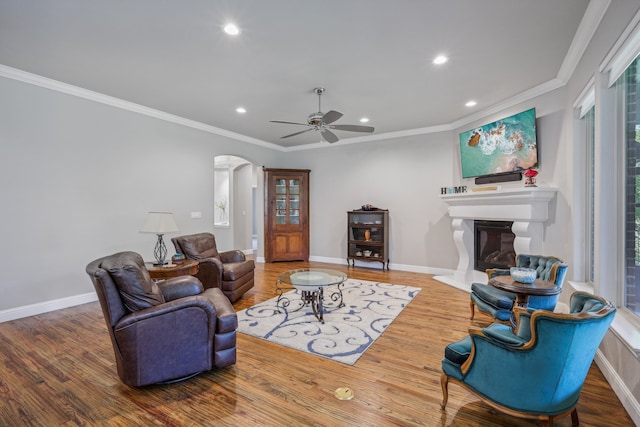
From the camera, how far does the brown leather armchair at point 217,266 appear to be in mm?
4074

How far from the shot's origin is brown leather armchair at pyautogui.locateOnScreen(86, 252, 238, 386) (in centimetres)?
208

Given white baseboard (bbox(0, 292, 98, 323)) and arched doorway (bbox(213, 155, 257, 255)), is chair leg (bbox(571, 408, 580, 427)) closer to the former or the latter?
white baseboard (bbox(0, 292, 98, 323))

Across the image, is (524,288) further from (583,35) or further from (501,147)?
(501,147)

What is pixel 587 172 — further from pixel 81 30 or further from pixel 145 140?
pixel 145 140

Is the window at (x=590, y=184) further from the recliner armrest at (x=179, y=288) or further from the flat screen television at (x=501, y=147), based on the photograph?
the recliner armrest at (x=179, y=288)

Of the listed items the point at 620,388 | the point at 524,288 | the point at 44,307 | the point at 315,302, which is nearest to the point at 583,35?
the point at 524,288

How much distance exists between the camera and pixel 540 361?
1553 millimetres

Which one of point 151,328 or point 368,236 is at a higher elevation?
point 368,236

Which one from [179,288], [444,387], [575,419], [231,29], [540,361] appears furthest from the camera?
[179,288]

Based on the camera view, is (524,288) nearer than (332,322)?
Yes

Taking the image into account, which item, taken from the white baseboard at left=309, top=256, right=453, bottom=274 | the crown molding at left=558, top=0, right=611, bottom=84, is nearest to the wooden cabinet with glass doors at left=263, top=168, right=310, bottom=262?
the white baseboard at left=309, top=256, right=453, bottom=274

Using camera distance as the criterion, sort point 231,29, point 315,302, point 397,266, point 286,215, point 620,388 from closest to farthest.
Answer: point 620,388 < point 231,29 < point 315,302 < point 397,266 < point 286,215

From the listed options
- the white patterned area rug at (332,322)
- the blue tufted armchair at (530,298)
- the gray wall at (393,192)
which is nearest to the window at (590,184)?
the blue tufted armchair at (530,298)

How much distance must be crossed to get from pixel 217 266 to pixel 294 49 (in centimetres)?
293
